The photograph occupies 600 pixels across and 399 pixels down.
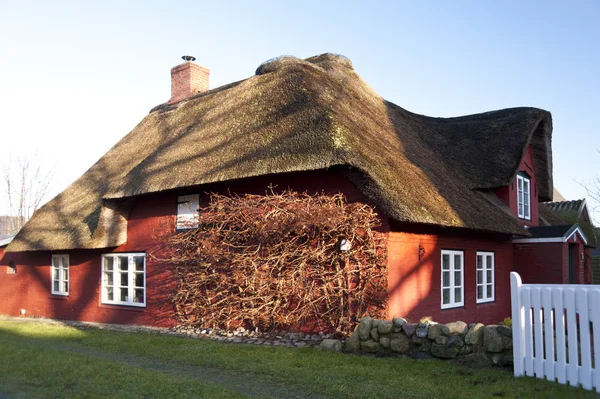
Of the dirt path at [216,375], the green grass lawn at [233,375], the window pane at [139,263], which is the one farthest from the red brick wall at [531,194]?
the dirt path at [216,375]

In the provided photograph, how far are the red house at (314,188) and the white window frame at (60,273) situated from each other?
5cm

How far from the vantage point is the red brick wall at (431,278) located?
36.6 ft

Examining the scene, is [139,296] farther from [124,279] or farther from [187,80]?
[187,80]

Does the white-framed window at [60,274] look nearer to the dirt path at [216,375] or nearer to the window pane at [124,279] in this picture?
the window pane at [124,279]

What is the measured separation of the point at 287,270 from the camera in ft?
37.2

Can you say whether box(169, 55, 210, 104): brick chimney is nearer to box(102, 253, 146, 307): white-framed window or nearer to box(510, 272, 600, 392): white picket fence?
box(102, 253, 146, 307): white-framed window

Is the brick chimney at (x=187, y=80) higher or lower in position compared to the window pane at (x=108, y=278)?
higher

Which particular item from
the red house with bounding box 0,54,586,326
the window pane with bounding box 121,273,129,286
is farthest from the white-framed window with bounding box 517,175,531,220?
the window pane with bounding box 121,273,129,286

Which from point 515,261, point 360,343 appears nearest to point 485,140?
point 515,261

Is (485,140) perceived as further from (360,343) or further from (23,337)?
(23,337)

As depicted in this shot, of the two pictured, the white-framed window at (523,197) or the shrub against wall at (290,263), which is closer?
the shrub against wall at (290,263)

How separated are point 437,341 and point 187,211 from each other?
7.16 m

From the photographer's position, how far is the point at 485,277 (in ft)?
48.2

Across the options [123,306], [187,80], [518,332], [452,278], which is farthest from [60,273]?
[518,332]
